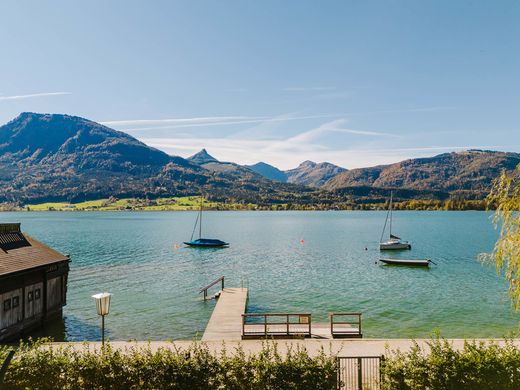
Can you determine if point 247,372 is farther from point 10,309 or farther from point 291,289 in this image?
point 291,289

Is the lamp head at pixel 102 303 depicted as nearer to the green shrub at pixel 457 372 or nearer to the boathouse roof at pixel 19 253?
the boathouse roof at pixel 19 253

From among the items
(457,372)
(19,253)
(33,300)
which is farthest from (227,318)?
(457,372)

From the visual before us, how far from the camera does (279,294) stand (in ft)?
172

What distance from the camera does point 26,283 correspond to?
31.5 meters

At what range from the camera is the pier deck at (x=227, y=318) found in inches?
1246

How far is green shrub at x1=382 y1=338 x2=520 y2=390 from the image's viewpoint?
53.5 ft

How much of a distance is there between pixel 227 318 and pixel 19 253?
58.0 feet

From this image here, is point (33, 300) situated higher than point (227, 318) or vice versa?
point (33, 300)

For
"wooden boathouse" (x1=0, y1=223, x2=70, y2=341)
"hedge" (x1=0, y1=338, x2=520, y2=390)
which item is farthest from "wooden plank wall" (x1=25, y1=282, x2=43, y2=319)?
"hedge" (x1=0, y1=338, x2=520, y2=390)

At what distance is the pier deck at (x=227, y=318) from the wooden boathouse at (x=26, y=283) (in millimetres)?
13771

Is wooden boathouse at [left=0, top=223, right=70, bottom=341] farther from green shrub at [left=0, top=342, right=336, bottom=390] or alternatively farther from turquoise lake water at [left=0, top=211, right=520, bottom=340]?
green shrub at [left=0, top=342, right=336, bottom=390]

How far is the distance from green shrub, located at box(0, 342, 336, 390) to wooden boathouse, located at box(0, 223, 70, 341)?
556 inches

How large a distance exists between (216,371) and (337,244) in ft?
334

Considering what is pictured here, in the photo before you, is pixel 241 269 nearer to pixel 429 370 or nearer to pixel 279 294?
pixel 279 294
